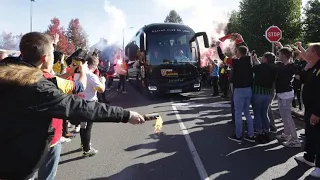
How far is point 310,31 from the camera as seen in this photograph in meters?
32.5

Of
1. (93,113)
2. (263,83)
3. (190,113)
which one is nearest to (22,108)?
(93,113)

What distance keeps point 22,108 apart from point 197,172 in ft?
10.8

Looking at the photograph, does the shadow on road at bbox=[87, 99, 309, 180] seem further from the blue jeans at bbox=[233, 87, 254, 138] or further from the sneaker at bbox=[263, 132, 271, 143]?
the blue jeans at bbox=[233, 87, 254, 138]

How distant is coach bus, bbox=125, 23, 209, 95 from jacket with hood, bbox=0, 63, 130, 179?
10.9 meters

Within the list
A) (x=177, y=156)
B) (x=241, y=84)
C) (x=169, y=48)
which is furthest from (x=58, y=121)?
(x=169, y=48)

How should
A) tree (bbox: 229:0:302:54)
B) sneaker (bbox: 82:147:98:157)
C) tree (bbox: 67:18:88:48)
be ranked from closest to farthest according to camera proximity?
sneaker (bbox: 82:147:98:157) < tree (bbox: 229:0:302:54) < tree (bbox: 67:18:88:48)

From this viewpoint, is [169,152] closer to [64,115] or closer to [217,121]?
[217,121]

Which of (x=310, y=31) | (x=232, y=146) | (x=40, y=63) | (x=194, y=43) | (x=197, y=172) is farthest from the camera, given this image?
(x=310, y=31)

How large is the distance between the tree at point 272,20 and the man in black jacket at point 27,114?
32.8 metres

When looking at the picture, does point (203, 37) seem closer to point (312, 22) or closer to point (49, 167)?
point (49, 167)

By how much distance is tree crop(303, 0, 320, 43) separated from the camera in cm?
3194

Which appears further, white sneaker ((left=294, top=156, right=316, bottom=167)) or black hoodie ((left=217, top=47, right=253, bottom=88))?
black hoodie ((left=217, top=47, right=253, bottom=88))

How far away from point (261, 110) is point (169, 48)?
7.19 meters

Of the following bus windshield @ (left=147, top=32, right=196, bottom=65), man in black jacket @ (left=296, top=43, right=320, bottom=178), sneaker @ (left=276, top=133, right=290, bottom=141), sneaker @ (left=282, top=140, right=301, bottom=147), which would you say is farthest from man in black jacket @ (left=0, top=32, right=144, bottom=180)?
bus windshield @ (left=147, top=32, right=196, bottom=65)
